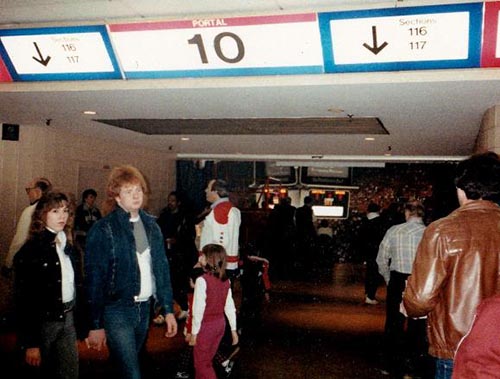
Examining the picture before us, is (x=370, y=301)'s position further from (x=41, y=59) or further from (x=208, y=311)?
(x=41, y=59)

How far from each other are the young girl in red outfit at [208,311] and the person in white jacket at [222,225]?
1.27 m


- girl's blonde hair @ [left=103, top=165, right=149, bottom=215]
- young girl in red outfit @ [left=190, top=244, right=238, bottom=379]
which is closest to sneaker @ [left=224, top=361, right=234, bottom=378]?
young girl in red outfit @ [left=190, top=244, right=238, bottom=379]

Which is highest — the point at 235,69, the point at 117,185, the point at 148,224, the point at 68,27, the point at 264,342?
the point at 68,27

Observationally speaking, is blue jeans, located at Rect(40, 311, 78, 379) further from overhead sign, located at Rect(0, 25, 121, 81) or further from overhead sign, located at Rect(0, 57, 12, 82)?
overhead sign, located at Rect(0, 57, 12, 82)

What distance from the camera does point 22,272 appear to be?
9.21 feet

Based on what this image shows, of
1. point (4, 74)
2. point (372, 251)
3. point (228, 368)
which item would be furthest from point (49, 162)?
point (372, 251)

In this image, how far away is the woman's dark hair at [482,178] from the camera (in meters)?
2.11

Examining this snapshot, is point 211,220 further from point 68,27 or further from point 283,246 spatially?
point 283,246

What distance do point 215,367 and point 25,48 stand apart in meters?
2.74

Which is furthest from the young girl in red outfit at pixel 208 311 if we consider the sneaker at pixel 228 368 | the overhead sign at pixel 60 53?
the overhead sign at pixel 60 53

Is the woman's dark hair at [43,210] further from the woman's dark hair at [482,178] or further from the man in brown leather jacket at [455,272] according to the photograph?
the woman's dark hair at [482,178]

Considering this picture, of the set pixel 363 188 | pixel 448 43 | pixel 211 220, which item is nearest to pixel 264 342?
pixel 211 220

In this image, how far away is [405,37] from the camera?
3057mm

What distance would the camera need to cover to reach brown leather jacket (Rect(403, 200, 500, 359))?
204 cm
